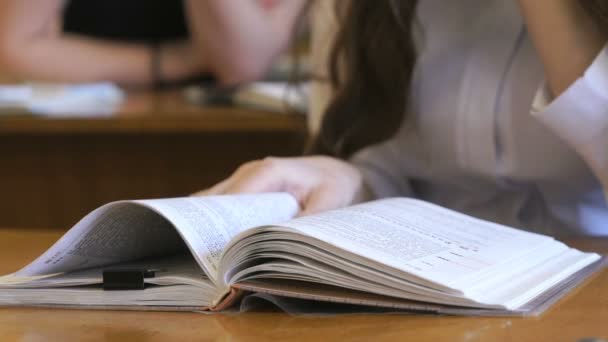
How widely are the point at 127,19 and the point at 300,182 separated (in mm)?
1828

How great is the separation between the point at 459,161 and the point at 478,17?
18 cm

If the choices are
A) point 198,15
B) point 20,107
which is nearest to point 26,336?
point 20,107

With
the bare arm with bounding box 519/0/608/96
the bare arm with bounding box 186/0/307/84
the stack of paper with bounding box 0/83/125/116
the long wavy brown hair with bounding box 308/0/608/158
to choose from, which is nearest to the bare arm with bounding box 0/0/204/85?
the bare arm with bounding box 186/0/307/84

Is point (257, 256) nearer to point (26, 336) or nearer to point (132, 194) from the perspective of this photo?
point (26, 336)

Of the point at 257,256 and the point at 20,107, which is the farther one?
the point at 20,107

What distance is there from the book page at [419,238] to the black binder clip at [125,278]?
0.39 ft

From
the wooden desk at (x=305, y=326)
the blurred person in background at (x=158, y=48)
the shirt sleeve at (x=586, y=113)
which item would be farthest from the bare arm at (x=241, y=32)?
the wooden desk at (x=305, y=326)

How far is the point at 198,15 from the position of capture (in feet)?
7.71

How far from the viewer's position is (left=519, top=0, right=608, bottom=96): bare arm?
90cm

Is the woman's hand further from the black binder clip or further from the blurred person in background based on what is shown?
the blurred person in background

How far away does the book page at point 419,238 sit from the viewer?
588 mm

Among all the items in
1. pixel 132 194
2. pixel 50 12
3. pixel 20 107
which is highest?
pixel 50 12

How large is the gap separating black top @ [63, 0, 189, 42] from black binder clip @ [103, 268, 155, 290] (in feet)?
6.49

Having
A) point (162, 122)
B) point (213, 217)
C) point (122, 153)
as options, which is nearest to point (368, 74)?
point (213, 217)
